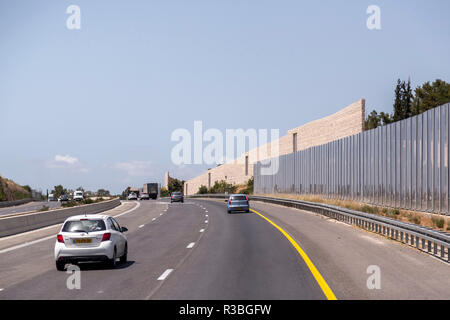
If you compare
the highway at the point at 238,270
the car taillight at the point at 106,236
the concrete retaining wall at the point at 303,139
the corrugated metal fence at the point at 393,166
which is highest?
the concrete retaining wall at the point at 303,139

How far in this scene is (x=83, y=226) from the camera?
16562 millimetres

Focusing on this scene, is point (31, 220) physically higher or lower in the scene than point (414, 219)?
lower

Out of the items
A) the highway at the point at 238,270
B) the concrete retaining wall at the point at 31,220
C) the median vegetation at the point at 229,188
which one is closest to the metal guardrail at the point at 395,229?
the highway at the point at 238,270

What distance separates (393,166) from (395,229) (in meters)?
16.7

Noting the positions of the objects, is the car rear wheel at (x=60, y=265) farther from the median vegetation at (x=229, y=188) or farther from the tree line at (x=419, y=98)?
the median vegetation at (x=229, y=188)

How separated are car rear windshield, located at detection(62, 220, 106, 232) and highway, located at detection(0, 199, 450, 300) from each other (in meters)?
1.08

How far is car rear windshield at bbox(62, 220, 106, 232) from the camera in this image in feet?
53.2

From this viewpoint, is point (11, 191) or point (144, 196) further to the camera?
point (144, 196)

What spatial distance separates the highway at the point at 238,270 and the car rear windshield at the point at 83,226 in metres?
1.08

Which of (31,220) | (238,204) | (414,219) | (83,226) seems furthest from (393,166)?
(83,226)

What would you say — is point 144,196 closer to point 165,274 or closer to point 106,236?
point 106,236

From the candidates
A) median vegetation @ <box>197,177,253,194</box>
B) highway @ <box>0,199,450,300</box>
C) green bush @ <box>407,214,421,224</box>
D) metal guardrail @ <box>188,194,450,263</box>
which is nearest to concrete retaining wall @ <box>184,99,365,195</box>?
median vegetation @ <box>197,177,253,194</box>

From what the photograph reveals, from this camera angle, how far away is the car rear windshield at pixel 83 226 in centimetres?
1620
